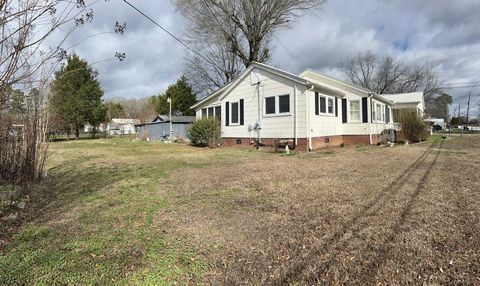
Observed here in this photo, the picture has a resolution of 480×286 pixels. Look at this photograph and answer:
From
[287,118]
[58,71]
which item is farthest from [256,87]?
[58,71]

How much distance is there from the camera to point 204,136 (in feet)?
57.0

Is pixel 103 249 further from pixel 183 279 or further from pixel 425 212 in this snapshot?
pixel 425 212

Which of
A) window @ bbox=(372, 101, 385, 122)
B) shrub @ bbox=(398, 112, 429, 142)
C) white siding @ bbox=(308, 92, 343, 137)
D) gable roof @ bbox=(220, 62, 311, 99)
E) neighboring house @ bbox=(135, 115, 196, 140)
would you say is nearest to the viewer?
gable roof @ bbox=(220, 62, 311, 99)

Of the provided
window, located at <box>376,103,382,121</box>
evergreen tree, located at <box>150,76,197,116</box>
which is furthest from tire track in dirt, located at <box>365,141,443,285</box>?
evergreen tree, located at <box>150,76,197,116</box>

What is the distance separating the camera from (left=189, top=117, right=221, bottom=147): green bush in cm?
1722

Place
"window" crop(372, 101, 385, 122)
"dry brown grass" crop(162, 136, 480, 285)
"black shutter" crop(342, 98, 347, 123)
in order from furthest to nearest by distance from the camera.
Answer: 1. "window" crop(372, 101, 385, 122)
2. "black shutter" crop(342, 98, 347, 123)
3. "dry brown grass" crop(162, 136, 480, 285)

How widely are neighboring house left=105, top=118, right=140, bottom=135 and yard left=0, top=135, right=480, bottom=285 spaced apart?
59383mm

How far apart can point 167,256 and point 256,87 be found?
13.5 m

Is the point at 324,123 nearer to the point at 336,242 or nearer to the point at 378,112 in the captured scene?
the point at 378,112

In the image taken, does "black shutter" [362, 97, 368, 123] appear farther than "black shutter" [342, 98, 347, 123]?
No

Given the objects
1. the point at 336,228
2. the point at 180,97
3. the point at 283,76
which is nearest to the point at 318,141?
the point at 283,76

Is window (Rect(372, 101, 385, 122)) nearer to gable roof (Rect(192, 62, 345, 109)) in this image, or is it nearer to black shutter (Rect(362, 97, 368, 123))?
black shutter (Rect(362, 97, 368, 123))

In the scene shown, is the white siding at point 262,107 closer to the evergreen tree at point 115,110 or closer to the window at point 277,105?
Answer: the window at point 277,105

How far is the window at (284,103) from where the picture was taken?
567 inches
